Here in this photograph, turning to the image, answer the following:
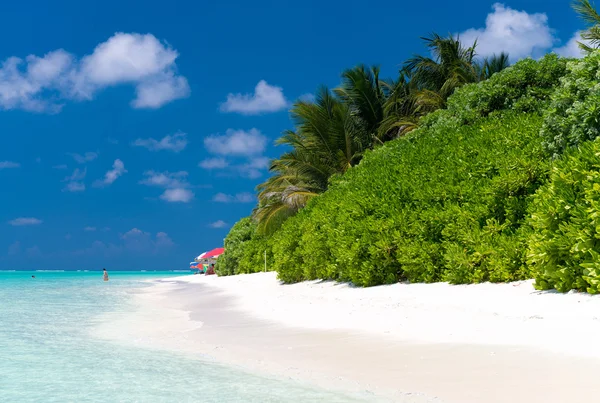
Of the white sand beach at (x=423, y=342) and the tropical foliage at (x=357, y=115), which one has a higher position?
the tropical foliage at (x=357, y=115)

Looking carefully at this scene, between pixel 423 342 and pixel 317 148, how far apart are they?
64.7 feet

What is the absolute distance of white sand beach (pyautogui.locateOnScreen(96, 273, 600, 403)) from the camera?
4.25m

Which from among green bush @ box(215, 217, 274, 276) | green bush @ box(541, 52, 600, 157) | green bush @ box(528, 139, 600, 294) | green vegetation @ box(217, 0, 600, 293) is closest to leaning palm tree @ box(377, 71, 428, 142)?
green vegetation @ box(217, 0, 600, 293)

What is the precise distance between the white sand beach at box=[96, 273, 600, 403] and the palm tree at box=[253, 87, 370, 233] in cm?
1308

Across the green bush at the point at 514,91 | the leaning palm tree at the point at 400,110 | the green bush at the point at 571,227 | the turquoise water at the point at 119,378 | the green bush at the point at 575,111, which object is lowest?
the turquoise water at the point at 119,378

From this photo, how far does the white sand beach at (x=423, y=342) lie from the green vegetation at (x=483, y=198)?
1.72ft

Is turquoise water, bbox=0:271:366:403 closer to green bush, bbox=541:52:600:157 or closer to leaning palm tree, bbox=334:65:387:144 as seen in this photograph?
green bush, bbox=541:52:600:157

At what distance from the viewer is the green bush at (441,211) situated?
8.91m

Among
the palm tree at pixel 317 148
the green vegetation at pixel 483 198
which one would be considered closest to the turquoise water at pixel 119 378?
the green vegetation at pixel 483 198

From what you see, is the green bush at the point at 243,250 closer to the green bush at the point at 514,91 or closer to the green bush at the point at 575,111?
the green bush at the point at 514,91

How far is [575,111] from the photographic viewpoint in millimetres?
8164

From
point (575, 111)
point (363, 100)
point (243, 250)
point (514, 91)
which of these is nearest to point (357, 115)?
point (363, 100)

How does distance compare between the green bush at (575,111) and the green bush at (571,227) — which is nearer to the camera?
the green bush at (571,227)

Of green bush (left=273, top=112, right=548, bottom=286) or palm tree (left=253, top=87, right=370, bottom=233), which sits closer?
green bush (left=273, top=112, right=548, bottom=286)
